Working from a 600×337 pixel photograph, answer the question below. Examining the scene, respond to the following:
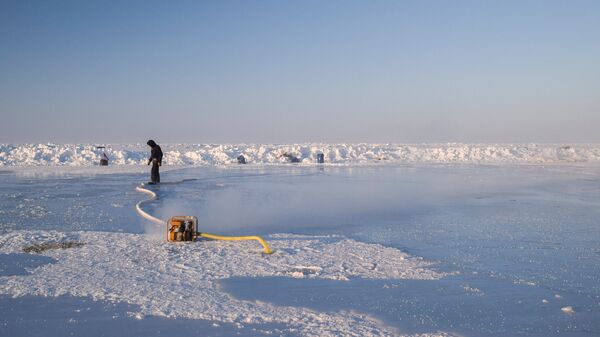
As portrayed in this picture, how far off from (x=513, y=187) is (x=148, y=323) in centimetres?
1709

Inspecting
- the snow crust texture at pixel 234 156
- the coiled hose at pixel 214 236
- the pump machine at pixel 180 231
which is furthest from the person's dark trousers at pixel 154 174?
the snow crust texture at pixel 234 156

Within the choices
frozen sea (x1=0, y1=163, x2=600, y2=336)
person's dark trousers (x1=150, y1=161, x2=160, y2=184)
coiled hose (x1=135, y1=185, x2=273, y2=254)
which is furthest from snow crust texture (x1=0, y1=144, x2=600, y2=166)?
frozen sea (x1=0, y1=163, x2=600, y2=336)

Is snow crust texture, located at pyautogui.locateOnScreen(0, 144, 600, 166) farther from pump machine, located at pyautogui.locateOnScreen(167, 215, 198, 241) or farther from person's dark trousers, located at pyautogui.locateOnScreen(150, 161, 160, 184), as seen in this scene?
pump machine, located at pyautogui.locateOnScreen(167, 215, 198, 241)

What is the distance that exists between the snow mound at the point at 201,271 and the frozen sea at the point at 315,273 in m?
0.03

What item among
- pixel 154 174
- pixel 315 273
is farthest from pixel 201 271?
pixel 154 174

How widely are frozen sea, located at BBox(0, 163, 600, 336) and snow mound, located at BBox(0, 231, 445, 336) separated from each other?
3 cm

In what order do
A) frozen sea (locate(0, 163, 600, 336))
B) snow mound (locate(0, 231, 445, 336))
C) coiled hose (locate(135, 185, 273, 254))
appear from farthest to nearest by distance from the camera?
coiled hose (locate(135, 185, 273, 254)) → snow mound (locate(0, 231, 445, 336)) → frozen sea (locate(0, 163, 600, 336))

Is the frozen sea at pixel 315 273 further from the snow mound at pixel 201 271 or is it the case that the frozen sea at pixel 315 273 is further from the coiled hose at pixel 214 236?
the coiled hose at pixel 214 236

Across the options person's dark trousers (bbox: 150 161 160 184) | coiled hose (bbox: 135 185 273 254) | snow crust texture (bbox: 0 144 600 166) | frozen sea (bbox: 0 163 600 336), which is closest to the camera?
frozen sea (bbox: 0 163 600 336)

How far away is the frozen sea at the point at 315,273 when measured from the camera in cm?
456

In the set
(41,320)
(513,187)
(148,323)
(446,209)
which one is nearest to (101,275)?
(41,320)

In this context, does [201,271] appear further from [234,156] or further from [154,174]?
[234,156]

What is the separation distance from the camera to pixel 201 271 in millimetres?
6305

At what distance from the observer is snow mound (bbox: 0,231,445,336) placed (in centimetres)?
472
